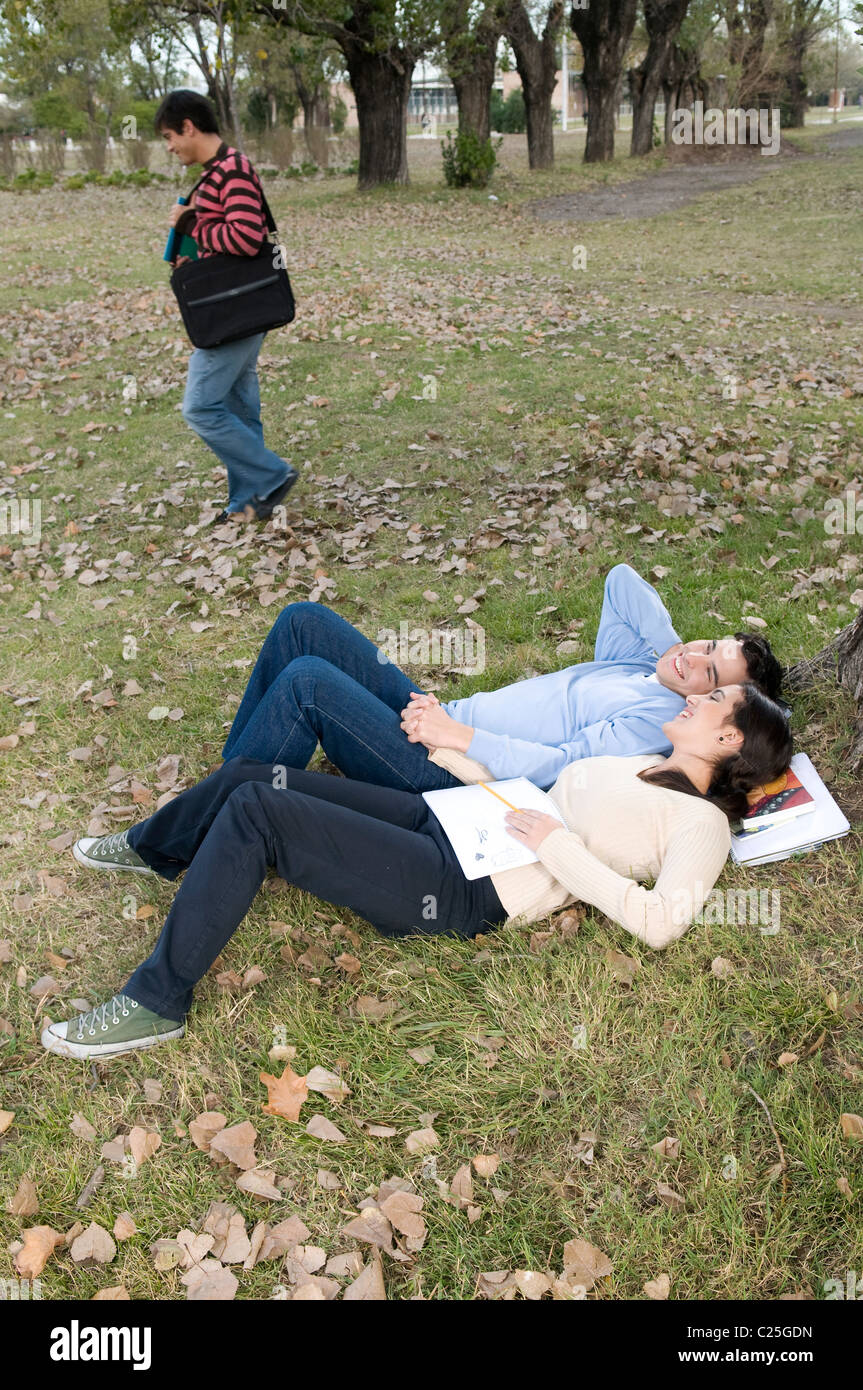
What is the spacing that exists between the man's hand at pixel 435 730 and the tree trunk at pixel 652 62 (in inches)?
1251

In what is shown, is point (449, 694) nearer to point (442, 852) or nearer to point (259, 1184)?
point (442, 852)

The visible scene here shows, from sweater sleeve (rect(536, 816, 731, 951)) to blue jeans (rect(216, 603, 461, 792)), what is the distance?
72 cm

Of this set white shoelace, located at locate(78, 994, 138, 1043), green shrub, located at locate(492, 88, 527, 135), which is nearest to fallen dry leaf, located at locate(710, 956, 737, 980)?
white shoelace, located at locate(78, 994, 138, 1043)

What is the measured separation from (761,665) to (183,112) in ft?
15.9

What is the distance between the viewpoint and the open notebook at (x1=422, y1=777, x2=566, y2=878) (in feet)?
10.6

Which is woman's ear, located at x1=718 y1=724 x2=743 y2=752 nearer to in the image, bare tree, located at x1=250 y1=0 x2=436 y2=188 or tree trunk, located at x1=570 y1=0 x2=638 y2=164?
bare tree, located at x1=250 y1=0 x2=436 y2=188

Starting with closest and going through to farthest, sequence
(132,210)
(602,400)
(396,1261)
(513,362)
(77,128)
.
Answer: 1. (396,1261)
2. (602,400)
3. (513,362)
4. (132,210)
5. (77,128)

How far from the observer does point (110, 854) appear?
12.8ft

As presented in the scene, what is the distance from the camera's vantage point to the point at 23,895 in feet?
12.8

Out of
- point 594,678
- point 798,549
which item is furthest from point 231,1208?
point 798,549

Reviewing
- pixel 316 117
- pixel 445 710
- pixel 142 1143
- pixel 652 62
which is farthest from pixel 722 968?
pixel 316 117

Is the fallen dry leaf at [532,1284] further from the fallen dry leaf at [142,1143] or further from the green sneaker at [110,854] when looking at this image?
the green sneaker at [110,854]

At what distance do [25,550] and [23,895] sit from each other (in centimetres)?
377

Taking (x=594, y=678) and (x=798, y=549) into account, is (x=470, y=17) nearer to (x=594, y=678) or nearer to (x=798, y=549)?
(x=798, y=549)
